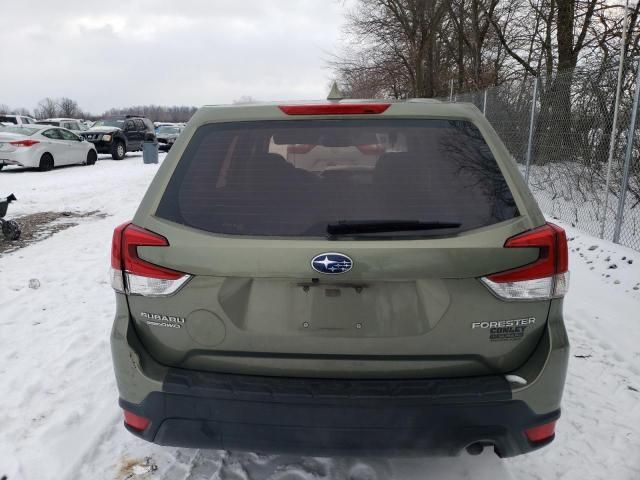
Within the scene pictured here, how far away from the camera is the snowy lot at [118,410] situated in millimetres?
2529

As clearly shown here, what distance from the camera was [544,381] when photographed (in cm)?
199

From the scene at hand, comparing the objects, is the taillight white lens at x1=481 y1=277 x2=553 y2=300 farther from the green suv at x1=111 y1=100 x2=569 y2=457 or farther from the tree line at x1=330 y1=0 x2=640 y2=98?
the tree line at x1=330 y1=0 x2=640 y2=98

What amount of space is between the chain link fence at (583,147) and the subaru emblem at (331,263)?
560cm

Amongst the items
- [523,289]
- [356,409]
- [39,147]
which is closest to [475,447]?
[356,409]

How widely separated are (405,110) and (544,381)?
1274 mm

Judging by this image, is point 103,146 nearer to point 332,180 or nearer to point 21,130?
point 21,130

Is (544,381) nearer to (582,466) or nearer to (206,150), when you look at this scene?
(582,466)

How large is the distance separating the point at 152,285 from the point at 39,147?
17076mm

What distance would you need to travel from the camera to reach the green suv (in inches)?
75.8

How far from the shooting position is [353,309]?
6.38ft

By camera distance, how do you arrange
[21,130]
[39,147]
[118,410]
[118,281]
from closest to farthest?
[118,281]
[118,410]
[39,147]
[21,130]

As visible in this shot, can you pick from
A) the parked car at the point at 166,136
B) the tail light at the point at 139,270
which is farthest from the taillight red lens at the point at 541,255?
the parked car at the point at 166,136

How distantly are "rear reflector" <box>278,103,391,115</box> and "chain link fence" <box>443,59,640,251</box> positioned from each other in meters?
5.24

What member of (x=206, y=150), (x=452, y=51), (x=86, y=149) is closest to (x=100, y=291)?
(x=206, y=150)
